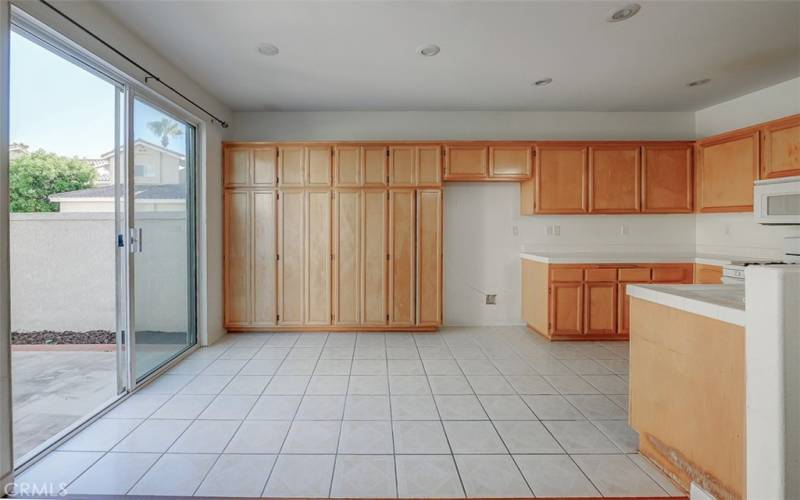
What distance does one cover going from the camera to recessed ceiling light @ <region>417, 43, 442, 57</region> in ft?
9.52

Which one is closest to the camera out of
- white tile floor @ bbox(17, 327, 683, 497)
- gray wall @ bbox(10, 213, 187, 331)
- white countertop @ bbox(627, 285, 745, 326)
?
white countertop @ bbox(627, 285, 745, 326)

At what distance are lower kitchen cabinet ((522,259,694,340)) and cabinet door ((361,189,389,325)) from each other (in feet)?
6.01

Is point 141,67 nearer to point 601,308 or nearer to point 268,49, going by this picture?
point 268,49

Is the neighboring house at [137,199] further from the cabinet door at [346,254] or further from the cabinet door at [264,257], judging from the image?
the cabinet door at [346,254]

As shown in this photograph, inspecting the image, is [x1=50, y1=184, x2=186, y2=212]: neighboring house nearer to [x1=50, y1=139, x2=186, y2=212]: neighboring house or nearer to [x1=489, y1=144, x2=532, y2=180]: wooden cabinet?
[x1=50, y1=139, x2=186, y2=212]: neighboring house

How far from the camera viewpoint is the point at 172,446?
2.04 meters

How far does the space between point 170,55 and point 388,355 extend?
10.6ft

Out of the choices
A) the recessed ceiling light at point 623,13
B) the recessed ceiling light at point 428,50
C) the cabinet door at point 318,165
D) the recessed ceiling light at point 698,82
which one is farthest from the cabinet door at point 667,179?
the cabinet door at point 318,165

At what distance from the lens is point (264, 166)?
419cm

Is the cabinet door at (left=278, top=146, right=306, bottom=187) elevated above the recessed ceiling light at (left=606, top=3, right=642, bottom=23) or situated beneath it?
situated beneath

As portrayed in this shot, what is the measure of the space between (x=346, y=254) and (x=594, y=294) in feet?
9.10

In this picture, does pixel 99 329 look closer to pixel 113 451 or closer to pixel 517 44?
pixel 113 451

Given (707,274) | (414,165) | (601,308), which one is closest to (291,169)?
(414,165)

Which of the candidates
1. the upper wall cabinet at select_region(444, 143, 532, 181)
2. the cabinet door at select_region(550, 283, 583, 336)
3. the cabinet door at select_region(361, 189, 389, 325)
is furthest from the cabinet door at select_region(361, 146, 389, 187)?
the cabinet door at select_region(550, 283, 583, 336)
